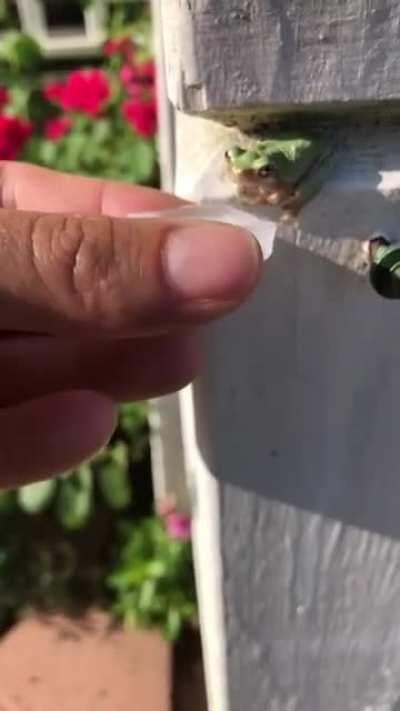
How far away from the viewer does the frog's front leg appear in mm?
508

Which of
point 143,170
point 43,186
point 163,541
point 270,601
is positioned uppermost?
point 43,186

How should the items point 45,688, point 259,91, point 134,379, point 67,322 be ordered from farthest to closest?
point 45,688, point 134,379, point 67,322, point 259,91

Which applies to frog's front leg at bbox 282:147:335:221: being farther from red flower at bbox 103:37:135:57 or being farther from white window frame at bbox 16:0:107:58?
white window frame at bbox 16:0:107:58

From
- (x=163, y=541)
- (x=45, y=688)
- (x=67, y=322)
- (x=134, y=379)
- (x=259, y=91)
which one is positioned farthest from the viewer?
(x=163, y=541)

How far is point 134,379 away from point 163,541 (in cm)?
105

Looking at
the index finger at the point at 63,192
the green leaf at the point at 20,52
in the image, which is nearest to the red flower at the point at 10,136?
the green leaf at the point at 20,52

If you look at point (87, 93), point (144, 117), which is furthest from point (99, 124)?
point (144, 117)

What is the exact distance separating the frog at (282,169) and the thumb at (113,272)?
0.08ft

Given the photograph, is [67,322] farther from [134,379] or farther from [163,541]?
[163,541]

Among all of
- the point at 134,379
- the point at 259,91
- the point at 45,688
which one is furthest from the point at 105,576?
the point at 259,91

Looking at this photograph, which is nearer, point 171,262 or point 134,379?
point 171,262

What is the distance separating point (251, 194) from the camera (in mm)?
514

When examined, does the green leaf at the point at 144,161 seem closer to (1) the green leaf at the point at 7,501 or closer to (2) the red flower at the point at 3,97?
(2) the red flower at the point at 3,97

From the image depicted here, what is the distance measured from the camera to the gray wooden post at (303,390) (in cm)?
47
